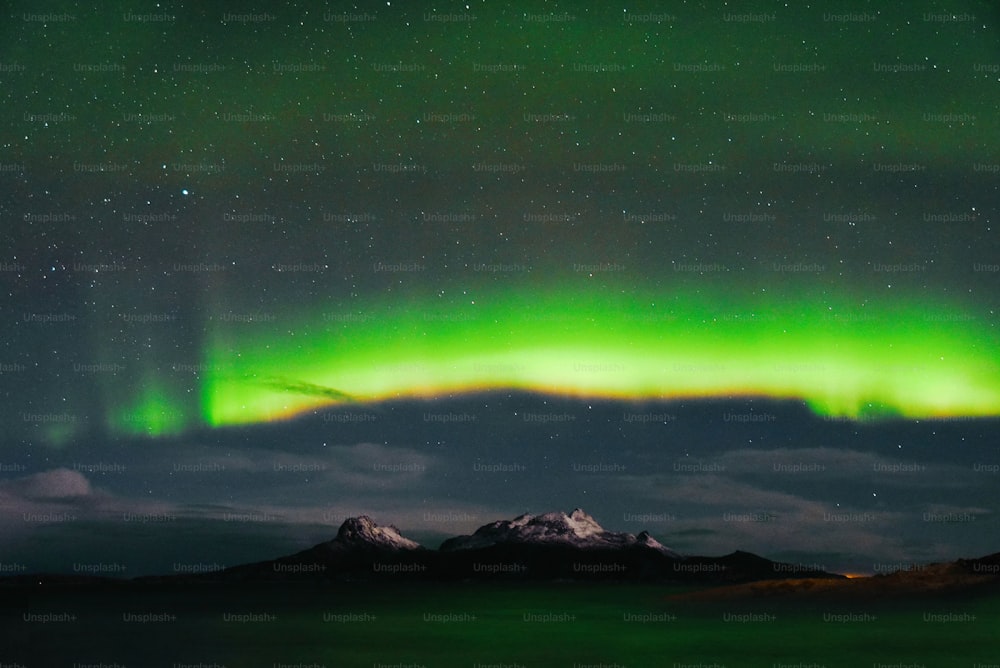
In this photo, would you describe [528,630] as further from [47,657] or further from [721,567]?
[721,567]

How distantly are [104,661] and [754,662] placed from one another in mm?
22142

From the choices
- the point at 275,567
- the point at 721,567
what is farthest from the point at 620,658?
the point at 275,567

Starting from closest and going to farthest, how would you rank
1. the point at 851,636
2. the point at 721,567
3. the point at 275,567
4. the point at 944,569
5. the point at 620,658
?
the point at 620,658
the point at 851,636
the point at 944,569
the point at 721,567
the point at 275,567

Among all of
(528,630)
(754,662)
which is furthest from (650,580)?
(754,662)

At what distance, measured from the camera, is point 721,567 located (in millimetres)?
162875

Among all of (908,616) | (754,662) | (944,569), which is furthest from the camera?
(944,569)

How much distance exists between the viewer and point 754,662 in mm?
29562

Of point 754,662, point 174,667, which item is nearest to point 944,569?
point 754,662

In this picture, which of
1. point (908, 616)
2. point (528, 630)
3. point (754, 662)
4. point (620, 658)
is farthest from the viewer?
point (528, 630)

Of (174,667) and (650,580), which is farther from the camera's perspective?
(650,580)

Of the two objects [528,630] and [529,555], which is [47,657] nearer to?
[528,630]

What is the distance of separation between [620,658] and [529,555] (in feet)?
550

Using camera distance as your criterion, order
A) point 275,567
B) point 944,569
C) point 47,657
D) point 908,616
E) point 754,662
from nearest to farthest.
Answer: point 754,662 → point 47,657 → point 908,616 → point 944,569 → point 275,567

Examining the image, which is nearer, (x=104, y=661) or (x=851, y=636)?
(x=104, y=661)
